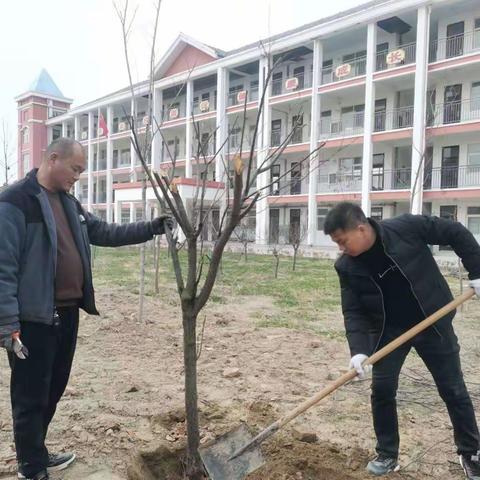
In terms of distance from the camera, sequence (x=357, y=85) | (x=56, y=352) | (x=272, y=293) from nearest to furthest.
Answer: (x=56, y=352) < (x=272, y=293) < (x=357, y=85)

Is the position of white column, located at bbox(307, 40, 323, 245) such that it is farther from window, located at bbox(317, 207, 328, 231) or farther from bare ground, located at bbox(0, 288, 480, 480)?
bare ground, located at bbox(0, 288, 480, 480)

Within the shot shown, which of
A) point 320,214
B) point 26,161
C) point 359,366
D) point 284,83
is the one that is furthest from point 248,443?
point 26,161

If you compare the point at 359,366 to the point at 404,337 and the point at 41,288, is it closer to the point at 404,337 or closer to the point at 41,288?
the point at 404,337

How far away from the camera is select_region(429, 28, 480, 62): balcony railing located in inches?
779

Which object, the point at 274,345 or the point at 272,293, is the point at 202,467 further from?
the point at 272,293

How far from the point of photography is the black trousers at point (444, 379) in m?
2.53

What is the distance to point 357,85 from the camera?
21.9 m

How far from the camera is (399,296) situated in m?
2.59

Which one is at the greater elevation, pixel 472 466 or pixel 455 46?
pixel 455 46

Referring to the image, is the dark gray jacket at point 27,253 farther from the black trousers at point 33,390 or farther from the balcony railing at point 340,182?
the balcony railing at point 340,182

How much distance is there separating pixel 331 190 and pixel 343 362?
19452mm

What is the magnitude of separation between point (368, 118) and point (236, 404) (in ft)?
64.0

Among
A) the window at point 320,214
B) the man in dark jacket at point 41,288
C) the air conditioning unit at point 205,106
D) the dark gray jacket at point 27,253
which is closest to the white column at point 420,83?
the window at point 320,214

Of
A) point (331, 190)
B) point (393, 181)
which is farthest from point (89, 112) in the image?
point (393, 181)
